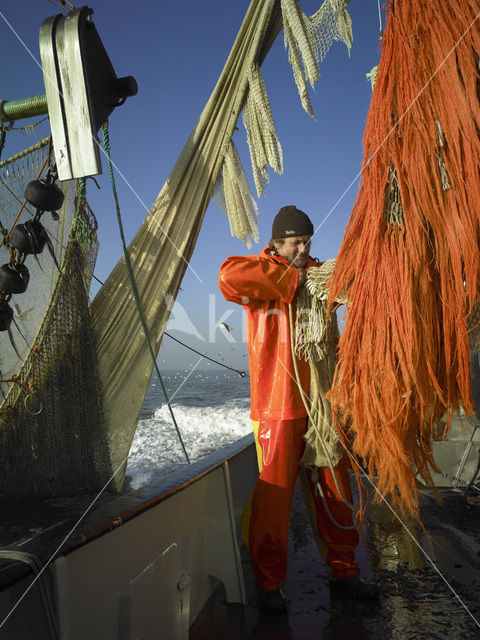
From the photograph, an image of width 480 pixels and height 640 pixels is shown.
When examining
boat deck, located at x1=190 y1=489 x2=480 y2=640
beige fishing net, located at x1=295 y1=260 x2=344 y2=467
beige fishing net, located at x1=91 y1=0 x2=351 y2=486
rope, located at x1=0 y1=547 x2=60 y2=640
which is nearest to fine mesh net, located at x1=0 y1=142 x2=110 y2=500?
beige fishing net, located at x1=91 y1=0 x2=351 y2=486

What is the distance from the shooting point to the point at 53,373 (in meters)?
2.22

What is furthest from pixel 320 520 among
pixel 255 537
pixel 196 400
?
pixel 196 400

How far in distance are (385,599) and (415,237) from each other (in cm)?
160

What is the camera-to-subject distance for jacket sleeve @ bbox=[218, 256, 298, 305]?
6.56 ft

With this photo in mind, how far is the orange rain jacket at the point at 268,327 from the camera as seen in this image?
2.01 metres

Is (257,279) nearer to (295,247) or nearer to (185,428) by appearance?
(295,247)

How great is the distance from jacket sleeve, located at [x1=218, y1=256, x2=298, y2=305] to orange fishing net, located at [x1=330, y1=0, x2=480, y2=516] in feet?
1.76

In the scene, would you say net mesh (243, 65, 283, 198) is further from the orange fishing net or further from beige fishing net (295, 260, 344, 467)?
the orange fishing net

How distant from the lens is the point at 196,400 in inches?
671

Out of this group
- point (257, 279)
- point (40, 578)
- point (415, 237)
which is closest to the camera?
point (40, 578)

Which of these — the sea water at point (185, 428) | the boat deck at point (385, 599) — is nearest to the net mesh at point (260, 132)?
the boat deck at point (385, 599)

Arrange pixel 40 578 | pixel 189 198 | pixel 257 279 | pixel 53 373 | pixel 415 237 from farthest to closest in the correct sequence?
pixel 189 198 → pixel 53 373 → pixel 257 279 → pixel 415 237 → pixel 40 578

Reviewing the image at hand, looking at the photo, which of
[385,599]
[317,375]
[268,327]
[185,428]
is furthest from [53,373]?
[185,428]

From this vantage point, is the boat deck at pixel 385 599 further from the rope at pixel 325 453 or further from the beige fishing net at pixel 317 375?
the beige fishing net at pixel 317 375
